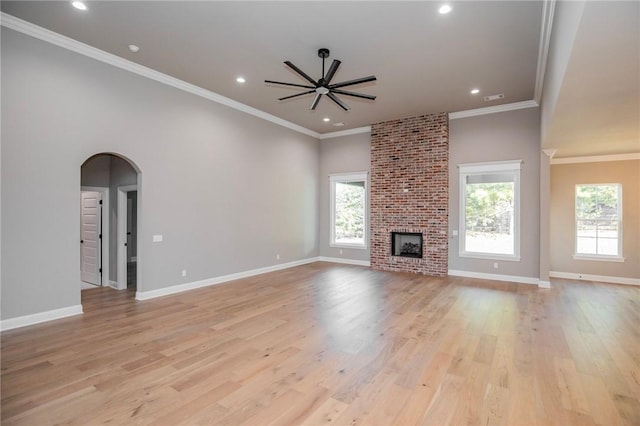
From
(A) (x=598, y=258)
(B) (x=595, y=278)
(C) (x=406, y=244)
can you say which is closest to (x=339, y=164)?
(C) (x=406, y=244)

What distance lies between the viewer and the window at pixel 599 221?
677 cm

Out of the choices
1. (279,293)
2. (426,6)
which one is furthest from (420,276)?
(426,6)

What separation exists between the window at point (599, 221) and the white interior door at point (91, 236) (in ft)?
33.7

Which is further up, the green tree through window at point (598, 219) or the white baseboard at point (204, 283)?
the green tree through window at point (598, 219)

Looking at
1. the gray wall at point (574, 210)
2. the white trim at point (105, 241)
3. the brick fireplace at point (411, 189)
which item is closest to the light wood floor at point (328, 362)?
the white trim at point (105, 241)

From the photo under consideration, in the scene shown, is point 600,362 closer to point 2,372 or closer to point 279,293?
point 279,293

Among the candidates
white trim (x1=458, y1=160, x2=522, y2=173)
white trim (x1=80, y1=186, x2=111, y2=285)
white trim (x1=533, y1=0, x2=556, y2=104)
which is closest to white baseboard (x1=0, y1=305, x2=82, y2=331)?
white trim (x1=80, y1=186, x2=111, y2=285)

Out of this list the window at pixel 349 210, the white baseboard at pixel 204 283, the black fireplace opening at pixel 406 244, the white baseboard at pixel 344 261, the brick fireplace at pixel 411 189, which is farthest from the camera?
the window at pixel 349 210

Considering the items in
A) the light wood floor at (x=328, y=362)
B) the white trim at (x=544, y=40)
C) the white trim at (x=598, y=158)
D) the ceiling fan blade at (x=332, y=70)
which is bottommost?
the light wood floor at (x=328, y=362)

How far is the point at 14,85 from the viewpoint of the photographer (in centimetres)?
384

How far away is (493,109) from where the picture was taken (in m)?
6.89

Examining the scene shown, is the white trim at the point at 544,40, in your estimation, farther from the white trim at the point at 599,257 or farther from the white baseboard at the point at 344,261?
the white baseboard at the point at 344,261

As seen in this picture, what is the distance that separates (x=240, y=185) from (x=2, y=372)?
465 cm

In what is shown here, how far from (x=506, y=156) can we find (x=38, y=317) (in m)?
8.58
